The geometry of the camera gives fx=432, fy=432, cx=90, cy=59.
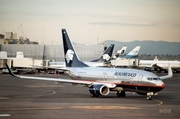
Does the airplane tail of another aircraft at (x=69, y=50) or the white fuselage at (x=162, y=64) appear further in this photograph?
the white fuselage at (x=162, y=64)

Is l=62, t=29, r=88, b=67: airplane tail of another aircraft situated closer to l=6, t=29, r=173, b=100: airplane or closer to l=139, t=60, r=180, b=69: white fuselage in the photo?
l=6, t=29, r=173, b=100: airplane

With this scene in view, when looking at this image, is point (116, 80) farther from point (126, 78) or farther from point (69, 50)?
point (69, 50)

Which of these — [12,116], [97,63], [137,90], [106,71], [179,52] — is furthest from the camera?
[97,63]

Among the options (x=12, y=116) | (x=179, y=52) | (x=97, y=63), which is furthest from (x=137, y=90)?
(x=97, y=63)

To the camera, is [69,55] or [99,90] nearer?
[99,90]

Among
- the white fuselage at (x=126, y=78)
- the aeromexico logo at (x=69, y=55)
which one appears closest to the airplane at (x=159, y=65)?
the aeromexico logo at (x=69, y=55)

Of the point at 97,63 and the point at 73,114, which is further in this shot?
the point at 97,63

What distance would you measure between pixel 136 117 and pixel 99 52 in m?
162

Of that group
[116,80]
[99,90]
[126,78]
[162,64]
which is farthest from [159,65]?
[99,90]

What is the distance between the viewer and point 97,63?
389 ft

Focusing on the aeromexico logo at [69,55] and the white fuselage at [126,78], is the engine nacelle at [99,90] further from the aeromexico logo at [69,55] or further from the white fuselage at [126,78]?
the aeromexico logo at [69,55]

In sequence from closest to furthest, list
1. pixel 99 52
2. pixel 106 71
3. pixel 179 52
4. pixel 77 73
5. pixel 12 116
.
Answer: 1. pixel 12 116
2. pixel 106 71
3. pixel 77 73
4. pixel 179 52
5. pixel 99 52

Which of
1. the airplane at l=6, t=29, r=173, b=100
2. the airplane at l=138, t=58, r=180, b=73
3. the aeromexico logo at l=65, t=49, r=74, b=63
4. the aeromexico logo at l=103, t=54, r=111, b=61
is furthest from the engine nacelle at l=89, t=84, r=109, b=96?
the airplane at l=138, t=58, r=180, b=73

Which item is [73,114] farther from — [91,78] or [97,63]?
[97,63]
